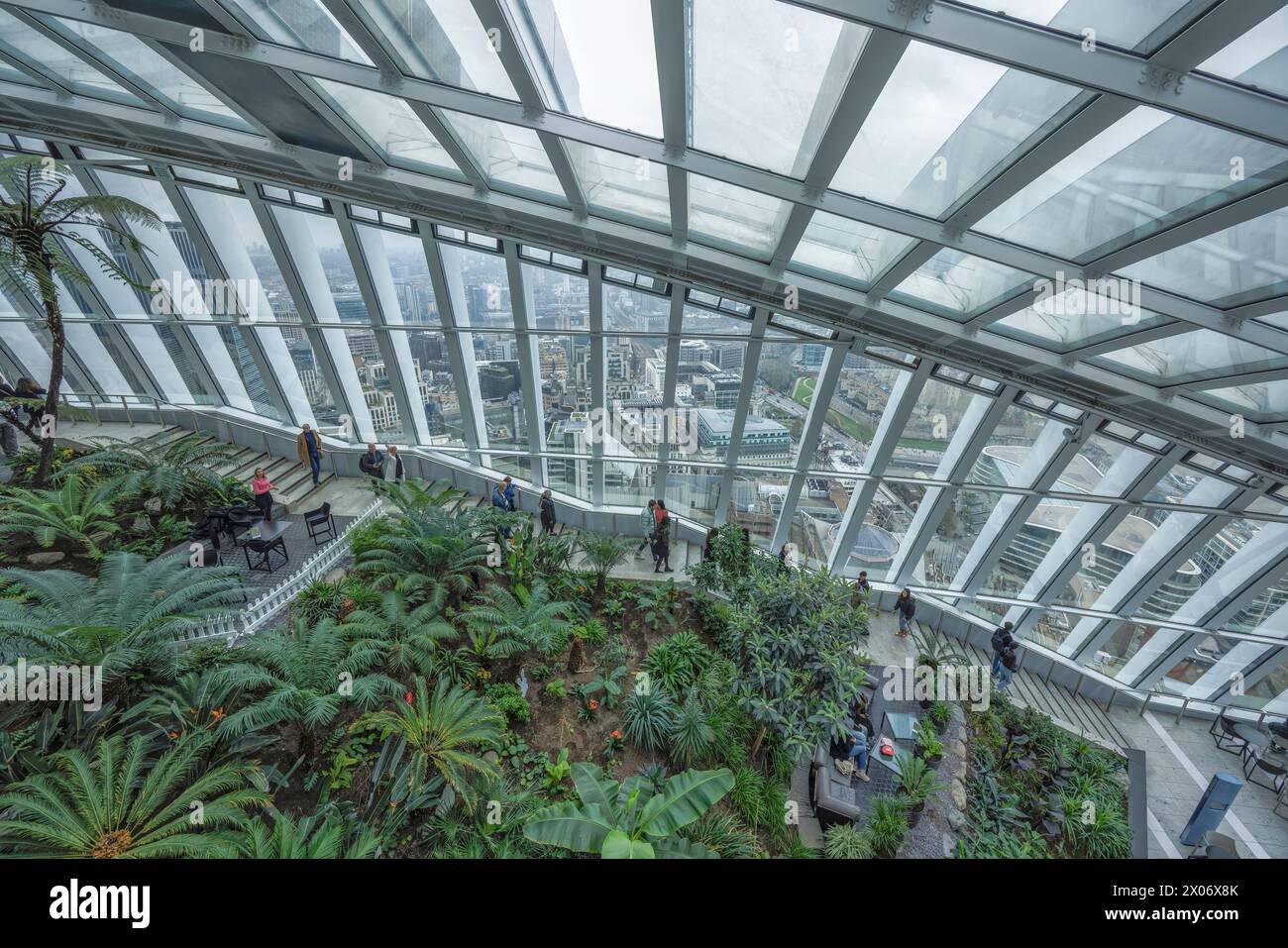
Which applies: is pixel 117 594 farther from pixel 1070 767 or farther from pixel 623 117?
pixel 1070 767

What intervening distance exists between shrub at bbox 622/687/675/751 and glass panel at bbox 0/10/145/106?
38.8 feet

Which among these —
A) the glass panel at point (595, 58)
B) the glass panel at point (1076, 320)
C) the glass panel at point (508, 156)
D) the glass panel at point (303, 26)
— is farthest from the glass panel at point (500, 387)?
the glass panel at point (1076, 320)

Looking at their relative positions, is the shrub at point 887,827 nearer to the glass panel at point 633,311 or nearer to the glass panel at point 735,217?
the glass panel at point 735,217

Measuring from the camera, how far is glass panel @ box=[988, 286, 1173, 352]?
615 centimetres

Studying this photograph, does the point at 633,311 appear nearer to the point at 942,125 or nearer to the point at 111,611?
the point at 942,125

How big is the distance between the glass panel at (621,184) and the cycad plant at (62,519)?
30.4 feet

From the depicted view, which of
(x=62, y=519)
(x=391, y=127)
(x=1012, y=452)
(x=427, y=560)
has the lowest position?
(x=427, y=560)

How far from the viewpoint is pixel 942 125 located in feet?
15.2

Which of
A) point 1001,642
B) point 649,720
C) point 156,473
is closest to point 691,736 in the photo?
point 649,720

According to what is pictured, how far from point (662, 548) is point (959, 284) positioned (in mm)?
7082

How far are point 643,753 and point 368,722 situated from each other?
3.64 m

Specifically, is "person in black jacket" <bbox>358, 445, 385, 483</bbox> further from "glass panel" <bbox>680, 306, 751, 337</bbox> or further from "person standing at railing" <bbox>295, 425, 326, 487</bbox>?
"glass panel" <bbox>680, 306, 751, 337</bbox>

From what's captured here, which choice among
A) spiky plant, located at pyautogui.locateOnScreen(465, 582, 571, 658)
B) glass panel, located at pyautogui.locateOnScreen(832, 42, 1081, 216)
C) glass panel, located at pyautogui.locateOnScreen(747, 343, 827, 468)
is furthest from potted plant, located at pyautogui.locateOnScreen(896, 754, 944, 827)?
glass panel, located at pyautogui.locateOnScreen(832, 42, 1081, 216)

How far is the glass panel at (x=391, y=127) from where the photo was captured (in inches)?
261
